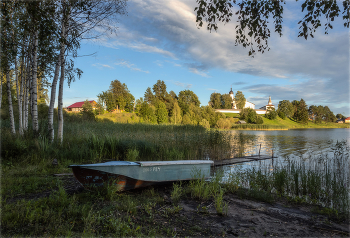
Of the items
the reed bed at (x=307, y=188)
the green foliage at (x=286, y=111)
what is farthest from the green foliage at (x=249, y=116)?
the reed bed at (x=307, y=188)

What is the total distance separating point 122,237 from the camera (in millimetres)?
2822

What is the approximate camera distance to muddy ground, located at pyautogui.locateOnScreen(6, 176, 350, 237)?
3.41 m

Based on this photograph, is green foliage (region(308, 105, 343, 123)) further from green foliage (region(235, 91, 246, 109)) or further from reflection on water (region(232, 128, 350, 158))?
reflection on water (region(232, 128, 350, 158))

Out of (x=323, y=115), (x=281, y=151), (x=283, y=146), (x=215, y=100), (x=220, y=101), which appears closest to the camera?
(x=281, y=151)

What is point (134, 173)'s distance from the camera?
4902mm

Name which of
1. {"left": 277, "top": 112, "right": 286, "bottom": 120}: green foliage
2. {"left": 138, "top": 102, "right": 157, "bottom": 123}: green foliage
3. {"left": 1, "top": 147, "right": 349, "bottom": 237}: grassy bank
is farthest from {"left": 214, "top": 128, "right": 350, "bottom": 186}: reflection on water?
{"left": 277, "top": 112, "right": 286, "bottom": 120}: green foliage

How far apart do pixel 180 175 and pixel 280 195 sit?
9.51ft

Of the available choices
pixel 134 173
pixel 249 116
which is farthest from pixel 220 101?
pixel 134 173

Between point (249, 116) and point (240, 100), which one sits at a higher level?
point (240, 100)

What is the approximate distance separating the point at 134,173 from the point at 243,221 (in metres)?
2.53

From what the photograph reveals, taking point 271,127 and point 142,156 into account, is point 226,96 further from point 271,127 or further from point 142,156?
point 142,156

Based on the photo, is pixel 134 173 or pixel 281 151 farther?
pixel 281 151

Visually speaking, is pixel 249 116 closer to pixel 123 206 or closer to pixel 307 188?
pixel 307 188

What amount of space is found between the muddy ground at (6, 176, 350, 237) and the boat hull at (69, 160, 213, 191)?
1.36ft
